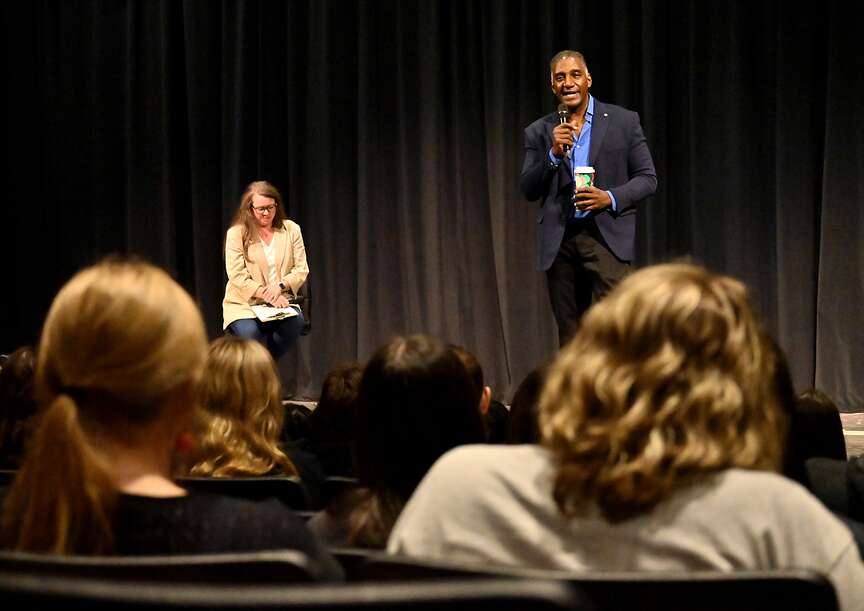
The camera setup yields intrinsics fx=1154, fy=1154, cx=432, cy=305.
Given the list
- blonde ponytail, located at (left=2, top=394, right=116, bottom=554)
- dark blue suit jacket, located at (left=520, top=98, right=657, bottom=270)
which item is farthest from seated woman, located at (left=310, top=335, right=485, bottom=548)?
dark blue suit jacket, located at (left=520, top=98, right=657, bottom=270)

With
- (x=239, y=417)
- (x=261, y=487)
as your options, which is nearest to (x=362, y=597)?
(x=261, y=487)

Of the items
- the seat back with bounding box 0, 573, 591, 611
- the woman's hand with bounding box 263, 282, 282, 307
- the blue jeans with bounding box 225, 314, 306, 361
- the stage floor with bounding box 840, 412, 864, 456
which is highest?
the seat back with bounding box 0, 573, 591, 611

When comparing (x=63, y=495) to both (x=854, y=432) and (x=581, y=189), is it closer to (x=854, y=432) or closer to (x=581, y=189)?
(x=581, y=189)

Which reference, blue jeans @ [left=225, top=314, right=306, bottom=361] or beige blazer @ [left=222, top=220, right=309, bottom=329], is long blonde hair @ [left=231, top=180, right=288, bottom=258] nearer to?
beige blazer @ [left=222, top=220, right=309, bottom=329]

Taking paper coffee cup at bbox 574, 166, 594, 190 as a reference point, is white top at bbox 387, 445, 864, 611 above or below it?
below

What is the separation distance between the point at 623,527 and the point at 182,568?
1.60 feet

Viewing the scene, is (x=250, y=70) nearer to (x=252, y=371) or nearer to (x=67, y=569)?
(x=252, y=371)

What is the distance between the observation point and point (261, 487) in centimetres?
205

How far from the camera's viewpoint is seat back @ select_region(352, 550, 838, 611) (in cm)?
109

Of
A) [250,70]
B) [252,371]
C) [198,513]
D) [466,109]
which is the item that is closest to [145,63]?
[250,70]

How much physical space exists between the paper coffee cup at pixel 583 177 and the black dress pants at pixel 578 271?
218 millimetres

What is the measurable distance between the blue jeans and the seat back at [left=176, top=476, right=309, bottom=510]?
12.9ft

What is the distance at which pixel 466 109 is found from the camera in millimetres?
7027

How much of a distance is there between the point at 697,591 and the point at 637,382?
0.28 m
